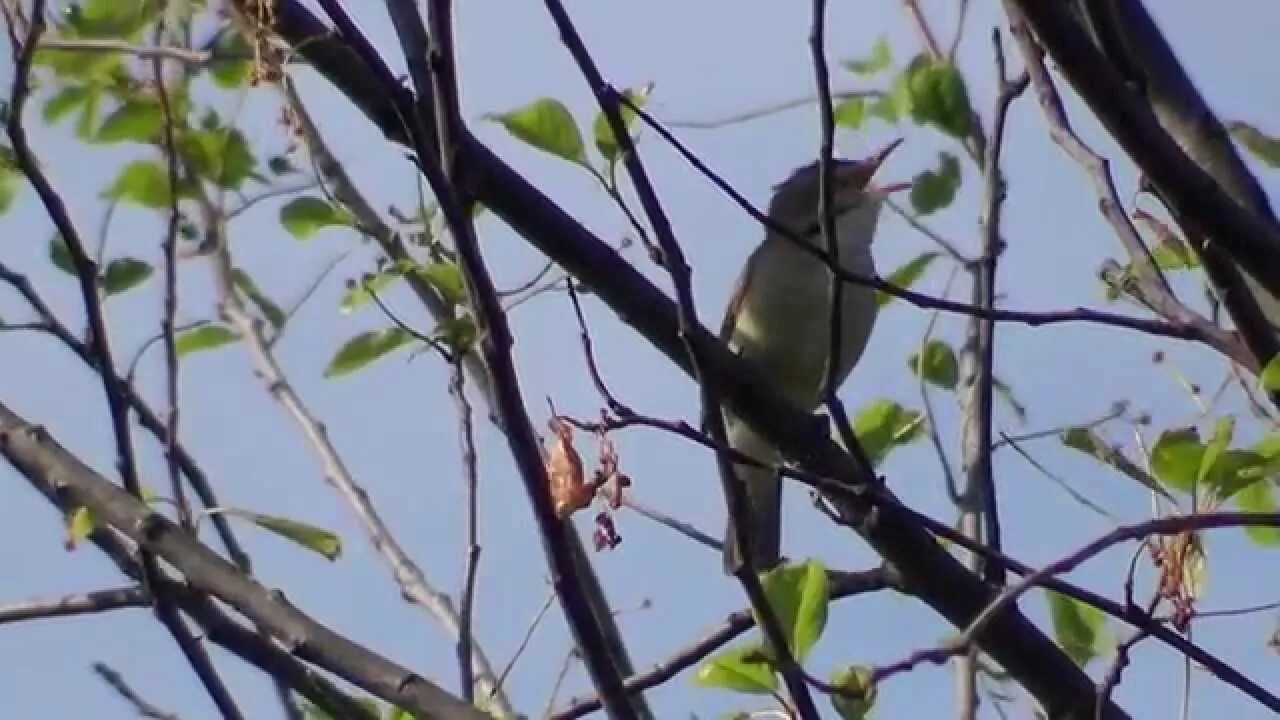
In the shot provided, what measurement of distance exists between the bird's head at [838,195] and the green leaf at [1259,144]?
1428 millimetres

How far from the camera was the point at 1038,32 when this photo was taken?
6.84 ft

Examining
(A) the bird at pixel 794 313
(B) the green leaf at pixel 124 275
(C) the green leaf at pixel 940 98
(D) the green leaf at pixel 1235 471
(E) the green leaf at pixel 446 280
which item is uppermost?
(A) the bird at pixel 794 313

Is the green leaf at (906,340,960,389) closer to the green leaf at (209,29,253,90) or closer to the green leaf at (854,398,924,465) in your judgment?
the green leaf at (854,398,924,465)

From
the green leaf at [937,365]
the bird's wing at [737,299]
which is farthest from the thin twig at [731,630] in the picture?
the bird's wing at [737,299]

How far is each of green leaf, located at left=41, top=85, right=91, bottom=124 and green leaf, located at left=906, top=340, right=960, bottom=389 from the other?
1.49 m

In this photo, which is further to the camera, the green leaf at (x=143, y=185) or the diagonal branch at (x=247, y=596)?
the green leaf at (x=143, y=185)

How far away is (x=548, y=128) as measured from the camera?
8.84 ft

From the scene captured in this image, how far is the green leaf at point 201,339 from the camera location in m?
3.66

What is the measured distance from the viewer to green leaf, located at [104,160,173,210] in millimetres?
3250

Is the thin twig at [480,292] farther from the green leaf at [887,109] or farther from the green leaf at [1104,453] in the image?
the green leaf at [887,109]

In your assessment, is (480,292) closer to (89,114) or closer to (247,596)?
(247,596)

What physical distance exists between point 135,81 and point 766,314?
2174mm

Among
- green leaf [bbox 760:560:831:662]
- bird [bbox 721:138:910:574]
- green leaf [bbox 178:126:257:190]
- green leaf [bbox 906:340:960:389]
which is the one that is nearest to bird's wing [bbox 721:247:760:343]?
bird [bbox 721:138:910:574]

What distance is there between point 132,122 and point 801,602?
127 centimetres
